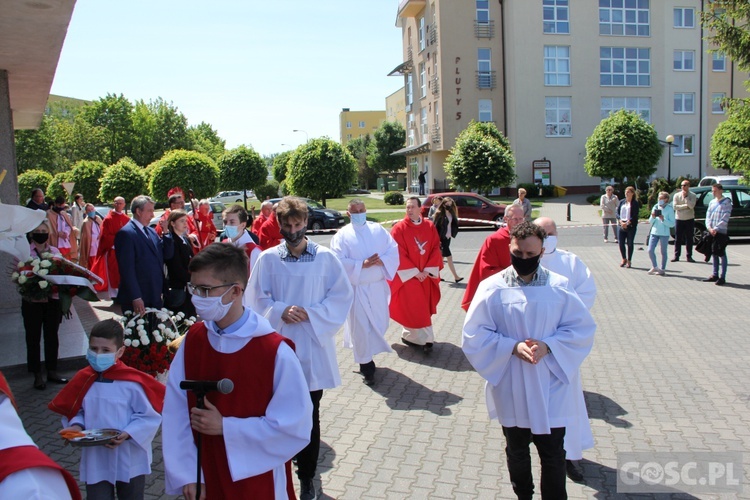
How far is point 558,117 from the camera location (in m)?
46.2

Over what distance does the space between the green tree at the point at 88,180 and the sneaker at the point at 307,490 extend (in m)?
47.1

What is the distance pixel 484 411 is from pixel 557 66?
43606mm

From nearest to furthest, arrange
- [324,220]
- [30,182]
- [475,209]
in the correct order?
[475,209], [324,220], [30,182]

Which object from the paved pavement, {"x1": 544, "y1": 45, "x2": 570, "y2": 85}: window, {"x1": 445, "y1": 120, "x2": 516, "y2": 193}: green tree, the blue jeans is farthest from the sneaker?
{"x1": 544, "y1": 45, "x2": 570, "y2": 85}: window

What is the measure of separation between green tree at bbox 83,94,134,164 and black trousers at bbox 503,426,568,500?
7924 centimetres

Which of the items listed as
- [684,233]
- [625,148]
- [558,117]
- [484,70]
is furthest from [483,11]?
[684,233]

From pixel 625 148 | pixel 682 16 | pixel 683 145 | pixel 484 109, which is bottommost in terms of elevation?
pixel 625 148

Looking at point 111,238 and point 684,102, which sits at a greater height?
point 684,102

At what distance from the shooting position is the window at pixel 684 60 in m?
47.8

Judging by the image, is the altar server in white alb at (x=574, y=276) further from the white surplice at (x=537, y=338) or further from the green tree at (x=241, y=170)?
the green tree at (x=241, y=170)

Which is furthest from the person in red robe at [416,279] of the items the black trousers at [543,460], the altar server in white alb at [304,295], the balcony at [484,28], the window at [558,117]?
the balcony at [484,28]

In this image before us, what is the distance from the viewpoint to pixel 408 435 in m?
5.93

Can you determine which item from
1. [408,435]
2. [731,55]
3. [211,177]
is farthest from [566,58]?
[408,435]

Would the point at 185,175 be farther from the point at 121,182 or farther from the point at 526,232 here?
the point at 526,232
